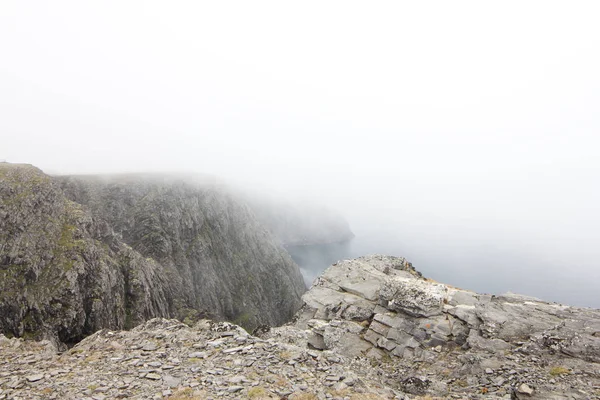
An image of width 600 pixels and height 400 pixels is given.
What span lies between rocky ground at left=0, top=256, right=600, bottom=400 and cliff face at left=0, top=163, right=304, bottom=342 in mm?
92001

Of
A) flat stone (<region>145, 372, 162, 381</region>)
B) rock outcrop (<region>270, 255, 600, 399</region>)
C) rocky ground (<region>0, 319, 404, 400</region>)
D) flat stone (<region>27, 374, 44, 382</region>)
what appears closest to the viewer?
rocky ground (<region>0, 319, 404, 400</region>)

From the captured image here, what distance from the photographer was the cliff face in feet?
292

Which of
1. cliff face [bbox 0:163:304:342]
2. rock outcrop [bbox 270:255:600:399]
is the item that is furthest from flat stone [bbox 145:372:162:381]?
cliff face [bbox 0:163:304:342]

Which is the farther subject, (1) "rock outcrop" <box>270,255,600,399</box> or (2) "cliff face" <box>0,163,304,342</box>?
(2) "cliff face" <box>0,163,304,342</box>

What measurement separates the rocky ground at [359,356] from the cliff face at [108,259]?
302 ft

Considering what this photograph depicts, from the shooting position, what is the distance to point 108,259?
113 meters

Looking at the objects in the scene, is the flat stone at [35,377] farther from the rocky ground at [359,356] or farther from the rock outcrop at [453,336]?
the rock outcrop at [453,336]

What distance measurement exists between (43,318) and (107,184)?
94141mm

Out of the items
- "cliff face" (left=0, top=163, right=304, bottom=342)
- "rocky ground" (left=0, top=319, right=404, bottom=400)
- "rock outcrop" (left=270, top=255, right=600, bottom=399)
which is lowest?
→ "cliff face" (left=0, top=163, right=304, bottom=342)

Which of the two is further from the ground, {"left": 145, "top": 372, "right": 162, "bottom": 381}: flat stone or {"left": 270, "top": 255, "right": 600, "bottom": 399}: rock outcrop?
{"left": 145, "top": 372, "right": 162, "bottom": 381}: flat stone

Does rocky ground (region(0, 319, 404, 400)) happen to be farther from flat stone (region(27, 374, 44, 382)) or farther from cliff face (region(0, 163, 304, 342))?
cliff face (region(0, 163, 304, 342))

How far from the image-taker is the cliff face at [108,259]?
3504 inches

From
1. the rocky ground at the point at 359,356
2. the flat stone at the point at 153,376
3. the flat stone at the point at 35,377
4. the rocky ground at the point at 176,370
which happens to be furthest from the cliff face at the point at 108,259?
the flat stone at the point at 153,376

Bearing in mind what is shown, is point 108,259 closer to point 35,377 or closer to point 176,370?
point 35,377
